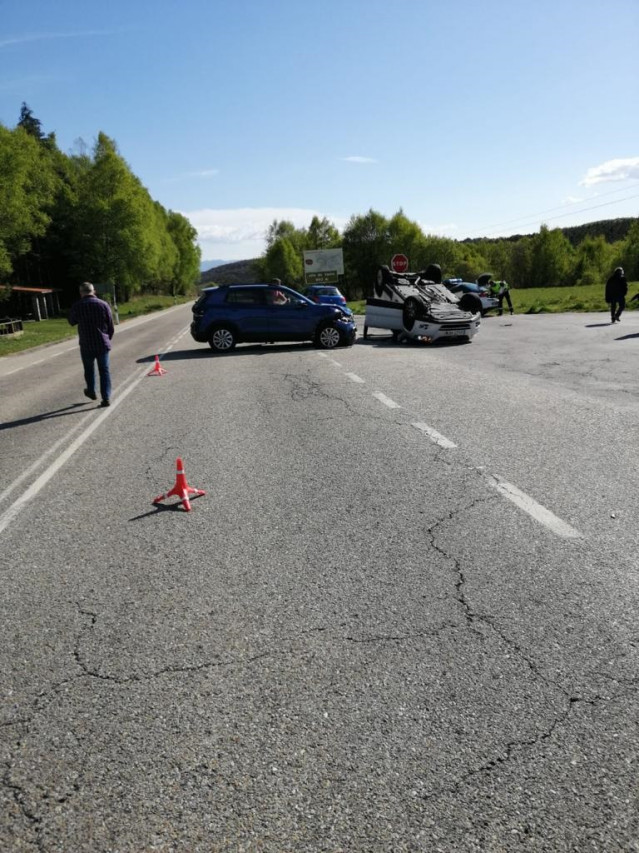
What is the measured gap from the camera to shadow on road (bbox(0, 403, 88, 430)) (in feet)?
33.9

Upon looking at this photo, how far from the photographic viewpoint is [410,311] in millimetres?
19969

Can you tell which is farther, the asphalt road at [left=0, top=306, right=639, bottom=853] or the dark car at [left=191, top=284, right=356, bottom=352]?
the dark car at [left=191, top=284, right=356, bottom=352]

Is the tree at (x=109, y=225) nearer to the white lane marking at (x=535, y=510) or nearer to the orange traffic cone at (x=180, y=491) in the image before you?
the orange traffic cone at (x=180, y=491)

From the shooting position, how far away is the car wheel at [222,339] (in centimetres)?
1948

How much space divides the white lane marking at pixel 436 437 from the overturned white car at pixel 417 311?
38.7 feet

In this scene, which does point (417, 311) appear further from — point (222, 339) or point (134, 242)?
point (134, 242)

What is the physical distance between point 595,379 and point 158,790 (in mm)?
11147

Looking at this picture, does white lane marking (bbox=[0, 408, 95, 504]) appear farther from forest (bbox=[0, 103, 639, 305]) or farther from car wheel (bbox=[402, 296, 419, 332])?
forest (bbox=[0, 103, 639, 305])

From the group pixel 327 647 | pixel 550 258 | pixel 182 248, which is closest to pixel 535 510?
pixel 327 647

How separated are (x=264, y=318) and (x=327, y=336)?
6.27 feet

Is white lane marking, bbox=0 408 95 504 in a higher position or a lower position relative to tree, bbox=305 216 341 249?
lower

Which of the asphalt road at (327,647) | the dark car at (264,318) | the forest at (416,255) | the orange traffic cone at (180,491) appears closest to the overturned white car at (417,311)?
the dark car at (264,318)

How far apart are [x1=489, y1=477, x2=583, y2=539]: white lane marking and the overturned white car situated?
46.9ft

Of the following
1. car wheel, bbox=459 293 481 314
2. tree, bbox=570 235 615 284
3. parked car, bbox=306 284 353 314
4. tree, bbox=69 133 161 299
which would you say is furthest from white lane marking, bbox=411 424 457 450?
tree, bbox=570 235 615 284
